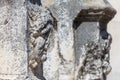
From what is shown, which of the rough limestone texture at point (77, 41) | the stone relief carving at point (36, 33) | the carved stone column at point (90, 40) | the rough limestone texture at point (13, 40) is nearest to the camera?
the rough limestone texture at point (13, 40)

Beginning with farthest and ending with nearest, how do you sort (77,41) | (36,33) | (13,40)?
(77,41)
(36,33)
(13,40)

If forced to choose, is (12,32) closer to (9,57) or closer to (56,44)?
(9,57)

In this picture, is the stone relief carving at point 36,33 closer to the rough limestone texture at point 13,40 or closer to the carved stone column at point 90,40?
the rough limestone texture at point 13,40

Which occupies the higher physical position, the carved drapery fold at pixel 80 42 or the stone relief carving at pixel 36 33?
the stone relief carving at pixel 36 33

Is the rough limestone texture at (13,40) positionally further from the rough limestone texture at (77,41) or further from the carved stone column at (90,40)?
the carved stone column at (90,40)

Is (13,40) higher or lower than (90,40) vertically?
higher

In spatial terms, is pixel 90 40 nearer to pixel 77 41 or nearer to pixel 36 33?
pixel 77 41

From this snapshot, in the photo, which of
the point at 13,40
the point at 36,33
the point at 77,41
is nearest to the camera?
the point at 13,40

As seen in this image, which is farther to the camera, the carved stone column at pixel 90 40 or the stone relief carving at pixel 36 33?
the carved stone column at pixel 90 40

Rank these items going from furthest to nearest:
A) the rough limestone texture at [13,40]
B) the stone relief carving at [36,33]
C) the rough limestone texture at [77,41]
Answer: the rough limestone texture at [77,41] → the stone relief carving at [36,33] → the rough limestone texture at [13,40]

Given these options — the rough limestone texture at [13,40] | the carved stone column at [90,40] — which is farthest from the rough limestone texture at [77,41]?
the rough limestone texture at [13,40]

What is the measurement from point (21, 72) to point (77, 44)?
70.1 inches

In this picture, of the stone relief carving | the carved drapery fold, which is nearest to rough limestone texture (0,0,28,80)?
the stone relief carving

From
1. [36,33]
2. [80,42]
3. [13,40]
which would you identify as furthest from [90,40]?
[13,40]
